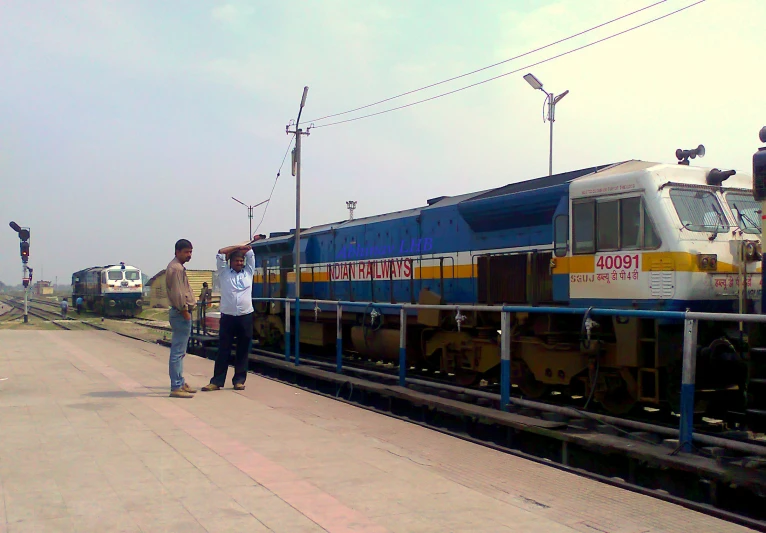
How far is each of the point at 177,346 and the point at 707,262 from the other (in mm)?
6428

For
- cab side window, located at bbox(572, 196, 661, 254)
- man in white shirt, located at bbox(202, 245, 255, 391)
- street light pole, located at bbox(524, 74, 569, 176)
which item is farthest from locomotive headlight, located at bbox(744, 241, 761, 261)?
street light pole, located at bbox(524, 74, 569, 176)

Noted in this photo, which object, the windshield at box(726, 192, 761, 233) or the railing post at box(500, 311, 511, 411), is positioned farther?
the windshield at box(726, 192, 761, 233)

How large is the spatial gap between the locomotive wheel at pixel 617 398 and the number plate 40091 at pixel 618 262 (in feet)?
4.10

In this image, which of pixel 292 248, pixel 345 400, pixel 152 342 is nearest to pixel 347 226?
pixel 292 248

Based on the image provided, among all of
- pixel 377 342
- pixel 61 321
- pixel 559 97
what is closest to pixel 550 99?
pixel 559 97

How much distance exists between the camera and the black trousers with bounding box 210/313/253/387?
9.52 m

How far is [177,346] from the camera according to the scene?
8789 millimetres

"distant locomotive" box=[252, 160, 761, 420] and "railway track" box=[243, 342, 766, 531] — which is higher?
"distant locomotive" box=[252, 160, 761, 420]

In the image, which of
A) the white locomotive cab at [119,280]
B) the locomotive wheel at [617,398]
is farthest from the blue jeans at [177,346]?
the white locomotive cab at [119,280]

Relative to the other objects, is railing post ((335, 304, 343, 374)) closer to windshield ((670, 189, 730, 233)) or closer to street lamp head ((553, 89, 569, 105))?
windshield ((670, 189, 730, 233))

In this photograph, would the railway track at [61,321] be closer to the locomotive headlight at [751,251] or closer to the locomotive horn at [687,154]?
the locomotive horn at [687,154]

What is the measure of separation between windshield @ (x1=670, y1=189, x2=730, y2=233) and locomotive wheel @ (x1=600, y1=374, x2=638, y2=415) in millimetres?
1886

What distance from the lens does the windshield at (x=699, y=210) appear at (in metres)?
7.70

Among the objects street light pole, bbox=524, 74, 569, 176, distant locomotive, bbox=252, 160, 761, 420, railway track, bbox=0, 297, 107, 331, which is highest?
street light pole, bbox=524, 74, 569, 176
